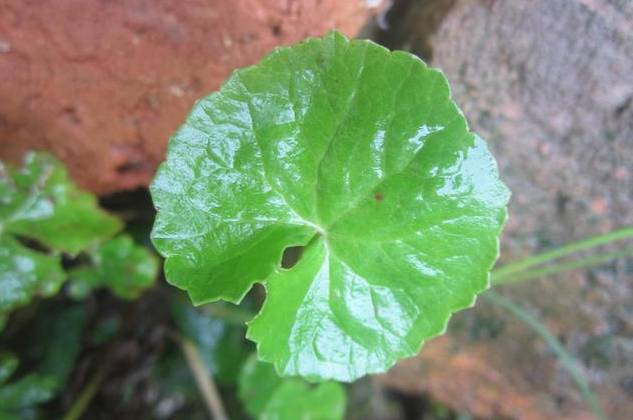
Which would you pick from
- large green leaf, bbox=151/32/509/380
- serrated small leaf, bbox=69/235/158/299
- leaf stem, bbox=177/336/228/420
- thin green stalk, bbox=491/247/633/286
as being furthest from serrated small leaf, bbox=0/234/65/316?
thin green stalk, bbox=491/247/633/286

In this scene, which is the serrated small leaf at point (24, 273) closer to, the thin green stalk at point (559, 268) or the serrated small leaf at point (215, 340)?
the serrated small leaf at point (215, 340)

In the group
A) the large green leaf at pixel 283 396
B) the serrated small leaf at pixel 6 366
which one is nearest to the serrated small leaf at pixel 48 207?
the serrated small leaf at pixel 6 366

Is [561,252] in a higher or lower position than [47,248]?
higher

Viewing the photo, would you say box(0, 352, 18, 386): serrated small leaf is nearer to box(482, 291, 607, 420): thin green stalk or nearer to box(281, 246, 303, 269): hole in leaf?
box(281, 246, 303, 269): hole in leaf

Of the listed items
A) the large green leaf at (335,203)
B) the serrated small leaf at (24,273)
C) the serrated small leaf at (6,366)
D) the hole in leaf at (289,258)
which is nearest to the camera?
the large green leaf at (335,203)

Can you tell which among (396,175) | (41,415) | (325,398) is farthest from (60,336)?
(396,175)

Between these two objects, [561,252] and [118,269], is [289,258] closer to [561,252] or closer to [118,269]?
[118,269]

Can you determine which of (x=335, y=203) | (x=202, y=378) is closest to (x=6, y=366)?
(x=202, y=378)
